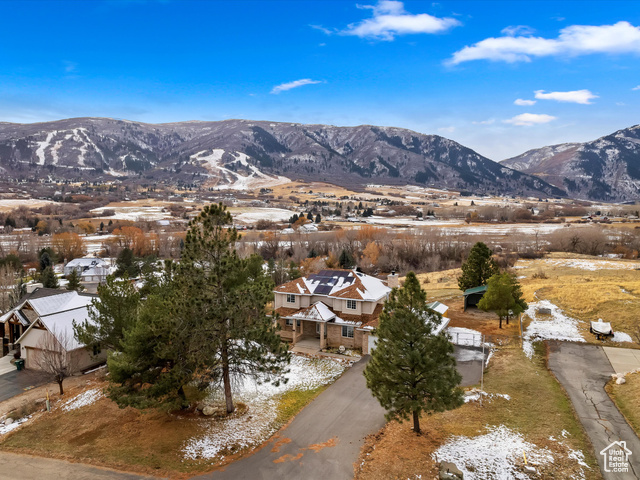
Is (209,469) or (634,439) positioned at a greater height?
(634,439)

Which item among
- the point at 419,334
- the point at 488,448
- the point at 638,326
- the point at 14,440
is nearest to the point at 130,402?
the point at 14,440

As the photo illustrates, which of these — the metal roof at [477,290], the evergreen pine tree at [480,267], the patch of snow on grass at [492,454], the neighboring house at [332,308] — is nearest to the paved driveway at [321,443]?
the patch of snow on grass at [492,454]

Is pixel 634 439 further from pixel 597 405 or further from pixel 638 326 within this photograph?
pixel 638 326

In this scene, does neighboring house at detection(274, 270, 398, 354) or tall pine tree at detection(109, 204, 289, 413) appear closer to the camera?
tall pine tree at detection(109, 204, 289, 413)

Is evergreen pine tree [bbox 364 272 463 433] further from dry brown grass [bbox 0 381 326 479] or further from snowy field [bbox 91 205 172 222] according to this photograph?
snowy field [bbox 91 205 172 222]

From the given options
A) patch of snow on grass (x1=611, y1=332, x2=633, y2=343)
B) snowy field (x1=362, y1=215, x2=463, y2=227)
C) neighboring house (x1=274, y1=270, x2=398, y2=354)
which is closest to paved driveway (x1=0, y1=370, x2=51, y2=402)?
neighboring house (x1=274, y1=270, x2=398, y2=354)

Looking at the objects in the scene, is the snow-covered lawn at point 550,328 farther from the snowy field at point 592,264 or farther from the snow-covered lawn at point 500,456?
the snowy field at point 592,264
